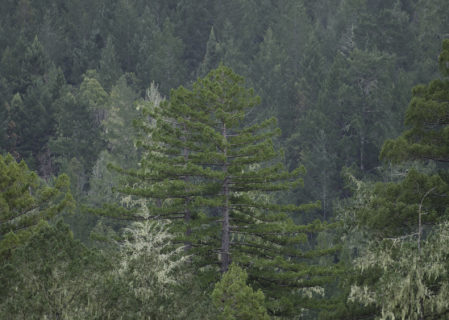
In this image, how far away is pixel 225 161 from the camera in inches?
907

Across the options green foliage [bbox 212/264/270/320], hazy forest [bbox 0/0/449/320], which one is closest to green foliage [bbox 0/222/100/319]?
hazy forest [bbox 0/0/449/320]

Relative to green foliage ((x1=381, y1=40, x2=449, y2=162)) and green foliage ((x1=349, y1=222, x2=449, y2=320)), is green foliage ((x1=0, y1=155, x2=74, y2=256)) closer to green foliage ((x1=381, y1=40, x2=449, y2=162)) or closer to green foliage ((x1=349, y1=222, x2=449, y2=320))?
green foliage ((x1=381, y1=40, x2=449, y2=162))

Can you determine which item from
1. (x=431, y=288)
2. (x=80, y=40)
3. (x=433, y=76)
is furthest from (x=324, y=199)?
(x=80, y=40)

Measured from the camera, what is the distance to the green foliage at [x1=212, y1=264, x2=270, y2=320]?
1608cm

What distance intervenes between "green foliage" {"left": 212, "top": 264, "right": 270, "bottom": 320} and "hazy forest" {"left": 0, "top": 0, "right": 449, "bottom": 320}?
0.04m

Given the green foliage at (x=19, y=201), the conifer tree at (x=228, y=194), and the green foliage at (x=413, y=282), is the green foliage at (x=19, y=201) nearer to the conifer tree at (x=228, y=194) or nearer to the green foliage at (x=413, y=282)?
the conifer tree at (x=228, y=194)

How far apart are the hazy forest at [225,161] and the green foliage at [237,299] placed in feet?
0.14

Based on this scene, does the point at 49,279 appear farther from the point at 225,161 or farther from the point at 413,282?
the point at 225,161

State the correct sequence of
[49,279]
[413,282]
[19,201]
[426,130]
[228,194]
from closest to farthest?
[413,282], [49,279], [426,130], [228,194], [19,201]

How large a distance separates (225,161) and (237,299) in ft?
24.1

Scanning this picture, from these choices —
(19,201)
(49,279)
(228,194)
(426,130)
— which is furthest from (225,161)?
(49,279)

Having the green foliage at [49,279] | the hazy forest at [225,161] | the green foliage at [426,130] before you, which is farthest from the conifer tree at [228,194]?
the green foliage at [49,279]

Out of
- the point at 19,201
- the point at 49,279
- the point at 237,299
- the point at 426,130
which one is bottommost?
the point at 237,299

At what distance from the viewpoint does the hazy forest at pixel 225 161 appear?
1448cm
